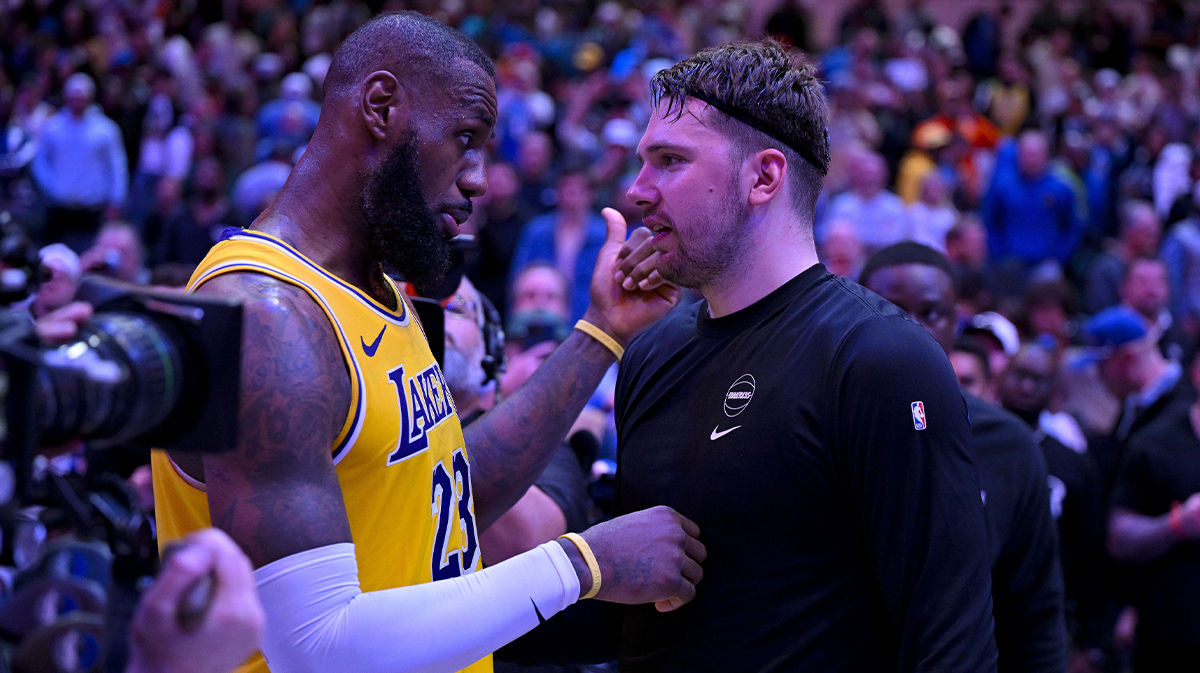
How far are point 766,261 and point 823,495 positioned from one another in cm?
53

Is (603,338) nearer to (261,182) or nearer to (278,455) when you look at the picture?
(278,455)

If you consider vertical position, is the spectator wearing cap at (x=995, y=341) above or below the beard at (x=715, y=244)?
below

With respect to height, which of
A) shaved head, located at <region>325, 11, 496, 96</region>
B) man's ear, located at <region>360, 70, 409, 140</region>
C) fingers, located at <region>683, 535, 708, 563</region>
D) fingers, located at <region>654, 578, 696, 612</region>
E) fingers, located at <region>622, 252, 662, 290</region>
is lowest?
fingers, located at <region>654, 578, 696, 612</region>

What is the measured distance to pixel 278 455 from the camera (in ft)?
6.57

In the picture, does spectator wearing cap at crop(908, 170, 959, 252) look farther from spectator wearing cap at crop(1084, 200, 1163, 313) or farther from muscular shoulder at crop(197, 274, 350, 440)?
muscular shoulder at crop(197, 274, 350, 440)

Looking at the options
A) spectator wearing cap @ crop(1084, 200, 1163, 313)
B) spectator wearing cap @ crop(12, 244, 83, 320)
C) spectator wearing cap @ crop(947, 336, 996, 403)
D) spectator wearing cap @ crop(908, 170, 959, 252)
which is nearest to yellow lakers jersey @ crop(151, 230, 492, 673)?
spectator wearing cap @ crop(947, 336, 996, 403)

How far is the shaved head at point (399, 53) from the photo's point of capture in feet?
8.00

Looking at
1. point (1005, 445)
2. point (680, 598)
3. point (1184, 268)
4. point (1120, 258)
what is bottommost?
point (1184, 268)

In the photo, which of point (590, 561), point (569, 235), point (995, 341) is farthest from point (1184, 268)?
point (590, 561)

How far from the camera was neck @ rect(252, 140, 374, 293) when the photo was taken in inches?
95.6

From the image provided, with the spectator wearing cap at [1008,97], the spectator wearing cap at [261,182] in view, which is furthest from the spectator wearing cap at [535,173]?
the spectator wearing cap at [1008,97]

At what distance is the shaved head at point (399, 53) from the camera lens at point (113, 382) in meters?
1.05

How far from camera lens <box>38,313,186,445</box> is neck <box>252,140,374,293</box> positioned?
0.90 meters

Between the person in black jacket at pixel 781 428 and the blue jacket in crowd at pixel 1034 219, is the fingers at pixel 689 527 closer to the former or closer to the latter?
the person in black jacket at pixel 781 428
